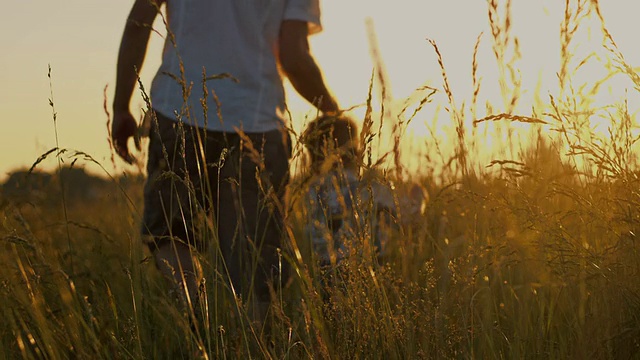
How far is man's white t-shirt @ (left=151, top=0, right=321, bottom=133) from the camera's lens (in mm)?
2953

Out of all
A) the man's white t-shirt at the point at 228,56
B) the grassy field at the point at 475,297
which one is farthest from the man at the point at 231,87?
the grassy field at the point at 475,297

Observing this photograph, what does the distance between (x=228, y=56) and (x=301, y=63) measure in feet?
0.85

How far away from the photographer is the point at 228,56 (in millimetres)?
2955

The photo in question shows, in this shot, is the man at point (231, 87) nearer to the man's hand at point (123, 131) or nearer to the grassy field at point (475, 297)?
the man's hand at point (123, 131)

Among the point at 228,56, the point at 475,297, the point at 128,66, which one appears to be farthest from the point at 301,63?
the point at 475,297

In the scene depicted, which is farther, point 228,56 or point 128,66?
point 128,66

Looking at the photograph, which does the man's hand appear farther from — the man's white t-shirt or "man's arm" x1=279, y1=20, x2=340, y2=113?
"man's arm" x1=279, y1=20, x2=340, y2=113

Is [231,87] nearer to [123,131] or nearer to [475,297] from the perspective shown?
[123,131]

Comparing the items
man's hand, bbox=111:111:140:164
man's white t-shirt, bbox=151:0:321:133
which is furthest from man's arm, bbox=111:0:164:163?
man's white t-shirt, bbox=151:0:321:133

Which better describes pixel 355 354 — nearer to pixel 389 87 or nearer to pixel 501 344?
pixel 501 344

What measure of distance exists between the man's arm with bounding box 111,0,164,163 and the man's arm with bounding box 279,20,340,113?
482 millimetres

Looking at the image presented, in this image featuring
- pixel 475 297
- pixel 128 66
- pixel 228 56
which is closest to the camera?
pixel 475 297

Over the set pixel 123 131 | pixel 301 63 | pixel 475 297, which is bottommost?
pixel 475 297

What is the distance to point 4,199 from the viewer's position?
2402 millimetres
